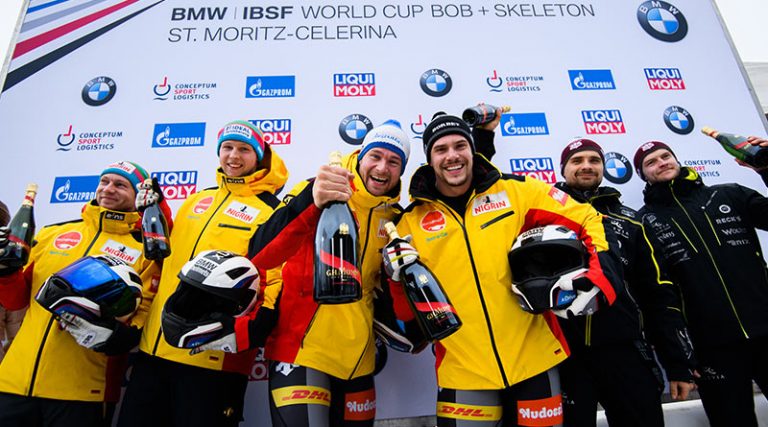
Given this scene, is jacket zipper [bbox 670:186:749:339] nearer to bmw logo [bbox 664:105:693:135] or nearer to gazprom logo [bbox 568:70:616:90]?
bmw logo [bbox 664:105:693:135]

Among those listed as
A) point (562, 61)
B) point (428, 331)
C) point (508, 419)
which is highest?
point (562, 61)

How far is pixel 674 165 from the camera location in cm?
212

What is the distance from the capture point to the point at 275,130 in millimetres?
2578

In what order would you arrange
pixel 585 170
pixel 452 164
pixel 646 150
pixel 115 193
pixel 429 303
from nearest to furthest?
pixel 429 303
pixel 452 164
pixel 115 193
pixel 585 170
pixel 646 150

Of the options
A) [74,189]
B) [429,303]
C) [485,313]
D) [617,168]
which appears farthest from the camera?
[617,168]

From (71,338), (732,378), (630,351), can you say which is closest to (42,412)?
(71,338)

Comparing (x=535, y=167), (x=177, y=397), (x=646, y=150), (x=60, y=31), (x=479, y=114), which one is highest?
(x=60, y=31)

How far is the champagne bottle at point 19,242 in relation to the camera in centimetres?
149

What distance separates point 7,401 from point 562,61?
3.88 metres

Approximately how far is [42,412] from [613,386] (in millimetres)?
2444

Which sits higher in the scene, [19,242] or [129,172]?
[129,172]

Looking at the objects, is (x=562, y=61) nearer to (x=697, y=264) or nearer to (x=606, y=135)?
(x=606, y=135)

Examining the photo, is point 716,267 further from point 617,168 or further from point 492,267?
point 492,267

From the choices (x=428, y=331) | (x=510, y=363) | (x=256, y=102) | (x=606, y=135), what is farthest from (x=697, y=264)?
(x=256, y=102)
